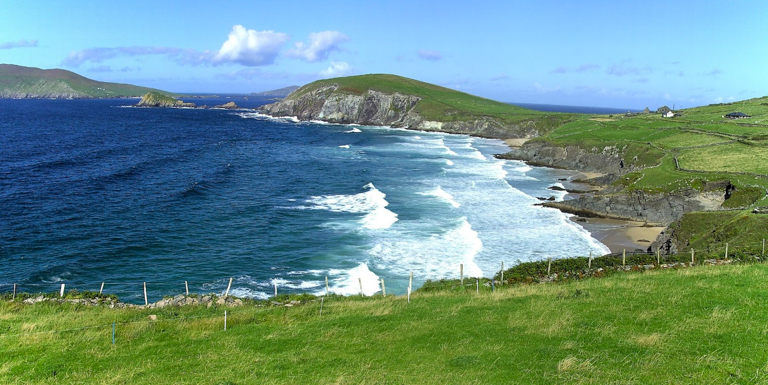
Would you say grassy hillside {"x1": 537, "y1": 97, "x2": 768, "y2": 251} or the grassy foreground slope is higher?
grassy hillside {"x1": 537, "y1": 97, "x2": 768, "y2": 251}

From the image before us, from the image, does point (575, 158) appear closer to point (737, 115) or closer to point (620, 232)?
point (737, 115)

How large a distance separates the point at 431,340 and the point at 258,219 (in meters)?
39.7

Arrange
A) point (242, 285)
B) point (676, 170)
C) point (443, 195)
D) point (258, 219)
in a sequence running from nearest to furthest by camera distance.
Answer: point (242, 285)
point (258, 219)
point (676, 170)
point (443, 195)

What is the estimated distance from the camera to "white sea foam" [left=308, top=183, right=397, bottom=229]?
2207 inches

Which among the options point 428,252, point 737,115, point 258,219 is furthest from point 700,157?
point 258,219

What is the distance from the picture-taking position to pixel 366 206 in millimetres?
63562

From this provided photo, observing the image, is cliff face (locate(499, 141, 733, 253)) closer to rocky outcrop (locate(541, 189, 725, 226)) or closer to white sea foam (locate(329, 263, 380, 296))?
rocky outcrop (locate(541, 189, 725, 226))

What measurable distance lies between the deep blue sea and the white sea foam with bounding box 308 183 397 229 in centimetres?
15

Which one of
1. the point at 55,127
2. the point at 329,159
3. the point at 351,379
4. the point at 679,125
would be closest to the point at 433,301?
the point at 351,379

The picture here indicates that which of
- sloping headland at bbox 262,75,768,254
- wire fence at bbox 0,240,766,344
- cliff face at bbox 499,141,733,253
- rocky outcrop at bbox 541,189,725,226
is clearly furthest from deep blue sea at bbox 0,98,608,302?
sloping headland at bbox 262,75,768,254

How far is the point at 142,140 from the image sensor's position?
12044 centimetres

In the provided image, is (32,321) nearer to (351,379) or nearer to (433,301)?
(351,379)

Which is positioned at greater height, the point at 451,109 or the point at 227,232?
the point at 451,109

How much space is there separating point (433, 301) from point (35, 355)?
60.2 feet
